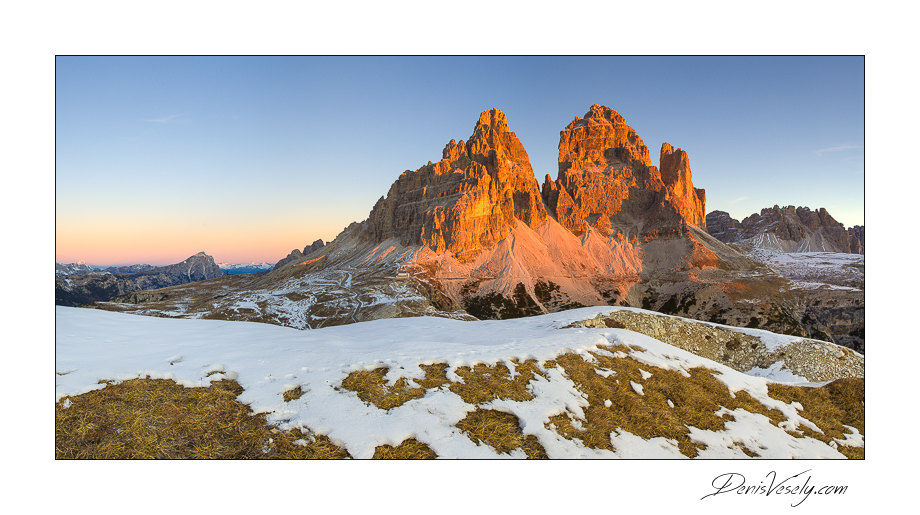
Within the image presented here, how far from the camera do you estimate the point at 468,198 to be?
144 meters

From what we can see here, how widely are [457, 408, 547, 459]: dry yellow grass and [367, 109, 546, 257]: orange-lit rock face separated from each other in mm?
130768

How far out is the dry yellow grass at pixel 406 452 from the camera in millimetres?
6023

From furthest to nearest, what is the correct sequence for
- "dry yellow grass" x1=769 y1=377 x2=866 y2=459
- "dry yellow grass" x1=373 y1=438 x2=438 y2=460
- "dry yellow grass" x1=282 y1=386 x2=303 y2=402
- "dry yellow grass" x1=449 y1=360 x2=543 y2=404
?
"dry yellow grass" x1=769 y1=377 x2=866 y2=459 → "dry yellow grass" x1=449 y1=360 x2=543 y2=404 → "dry yellow grass" x1=282 y1=386 x2=303 y2=402 → "dry yellow grass" x1=373 y1=438 x2=438 y2=460

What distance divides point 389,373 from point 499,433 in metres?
3.17

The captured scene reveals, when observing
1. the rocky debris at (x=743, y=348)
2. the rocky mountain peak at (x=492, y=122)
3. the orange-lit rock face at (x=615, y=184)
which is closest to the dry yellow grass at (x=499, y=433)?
the rocky debris at (x=743, y=348)

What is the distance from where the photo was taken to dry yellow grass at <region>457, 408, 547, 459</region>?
6340 millimetres

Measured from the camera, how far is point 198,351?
30.7ft

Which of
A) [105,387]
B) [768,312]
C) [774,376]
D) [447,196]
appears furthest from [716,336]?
[447,196]

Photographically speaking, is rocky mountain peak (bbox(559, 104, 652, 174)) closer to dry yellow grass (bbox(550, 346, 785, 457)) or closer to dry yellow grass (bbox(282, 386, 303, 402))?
dry yellow grass (bbox(550, 346, 785, 457))

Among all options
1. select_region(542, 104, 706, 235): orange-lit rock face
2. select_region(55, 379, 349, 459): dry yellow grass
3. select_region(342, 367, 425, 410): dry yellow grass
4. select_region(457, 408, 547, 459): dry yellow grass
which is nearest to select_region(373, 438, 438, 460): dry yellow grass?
select_region(55, 379, 349, 459): dry yellow grass

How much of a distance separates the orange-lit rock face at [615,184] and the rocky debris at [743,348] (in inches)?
5797

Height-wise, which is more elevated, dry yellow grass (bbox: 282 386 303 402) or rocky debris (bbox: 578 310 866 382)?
dry yellow grass (bbox: 282 386 303 402)

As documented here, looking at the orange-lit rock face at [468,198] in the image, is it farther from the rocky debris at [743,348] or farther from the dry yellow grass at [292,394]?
the dry yellow grass at [292,394]

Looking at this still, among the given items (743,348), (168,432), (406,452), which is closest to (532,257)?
(743,348)
